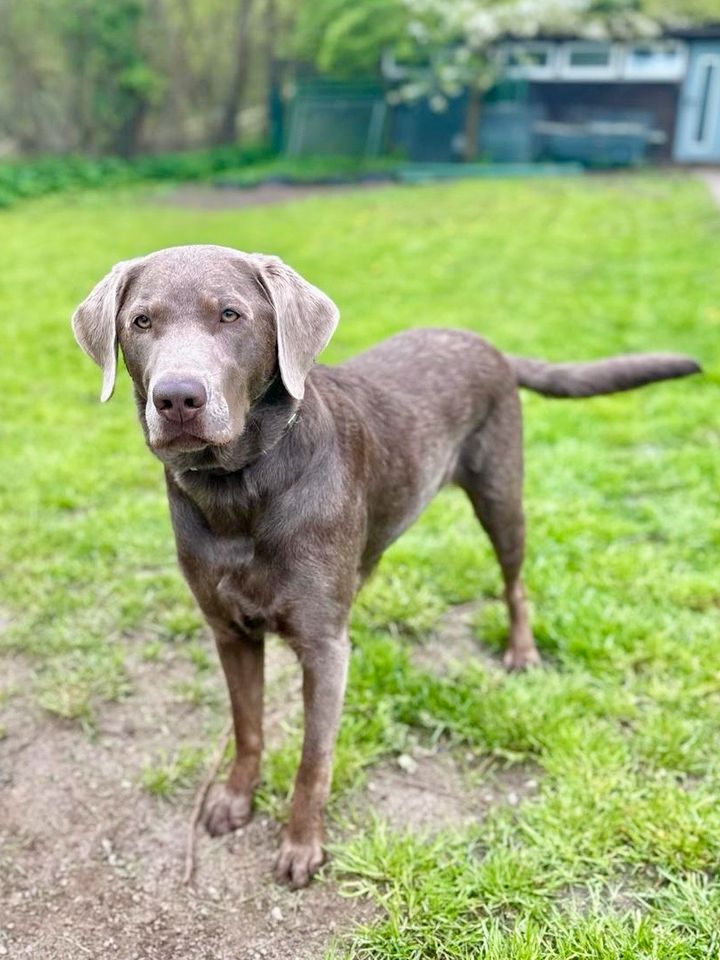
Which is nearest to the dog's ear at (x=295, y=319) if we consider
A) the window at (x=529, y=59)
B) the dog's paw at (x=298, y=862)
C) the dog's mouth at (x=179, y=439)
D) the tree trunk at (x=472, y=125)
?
the dog's mouth at (x=179, y=439)

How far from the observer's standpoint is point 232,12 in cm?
2077

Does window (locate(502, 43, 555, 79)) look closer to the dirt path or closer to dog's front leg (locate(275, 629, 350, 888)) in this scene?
the dirt path

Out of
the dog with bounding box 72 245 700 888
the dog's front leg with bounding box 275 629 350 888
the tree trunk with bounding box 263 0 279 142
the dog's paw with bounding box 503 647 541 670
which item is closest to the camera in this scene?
the dog with bounding box 72 245 700 888

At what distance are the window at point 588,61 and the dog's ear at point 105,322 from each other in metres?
20.9

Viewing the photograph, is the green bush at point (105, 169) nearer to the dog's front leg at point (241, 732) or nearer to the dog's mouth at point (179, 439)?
the dog's front leg at point (241, 732)

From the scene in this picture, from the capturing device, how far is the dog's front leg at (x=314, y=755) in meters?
2.40

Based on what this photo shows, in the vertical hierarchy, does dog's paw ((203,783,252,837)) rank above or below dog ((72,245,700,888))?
below

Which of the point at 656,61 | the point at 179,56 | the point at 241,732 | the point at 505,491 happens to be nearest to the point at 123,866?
the point at 241,732

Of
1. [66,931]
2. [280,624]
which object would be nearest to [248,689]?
[280,624]

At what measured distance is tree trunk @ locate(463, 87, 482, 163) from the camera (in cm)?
1927

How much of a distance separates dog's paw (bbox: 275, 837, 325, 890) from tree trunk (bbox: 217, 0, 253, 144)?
21499 mm

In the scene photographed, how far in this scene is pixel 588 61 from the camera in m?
20.5

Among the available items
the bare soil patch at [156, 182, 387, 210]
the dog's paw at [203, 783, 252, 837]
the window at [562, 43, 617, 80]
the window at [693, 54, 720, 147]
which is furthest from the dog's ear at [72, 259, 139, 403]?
the window at [562, 43, 617, 80]

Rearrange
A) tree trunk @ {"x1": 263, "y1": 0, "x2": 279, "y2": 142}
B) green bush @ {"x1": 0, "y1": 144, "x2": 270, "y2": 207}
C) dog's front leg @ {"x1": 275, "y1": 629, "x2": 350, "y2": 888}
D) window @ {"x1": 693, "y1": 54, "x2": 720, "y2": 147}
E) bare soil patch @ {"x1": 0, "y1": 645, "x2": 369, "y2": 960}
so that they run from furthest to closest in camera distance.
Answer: tree trunk @ {"x1": 263, "y1": 0, "x2": 279, "y2": 142} → window @ {"x1": 693, "y1": 54, "x2": 720, "y2": 147} → green bush @ {"x1": 0, "y1": 144, "x2": 270, "y2": 207} → dog's front leg @ {"x1": 275, "y1": 629, "x2": 350, "y2": 888} → bare soil patch @ {"x1": 0, "y1": 645, "x2": 369, "y2": 960}
